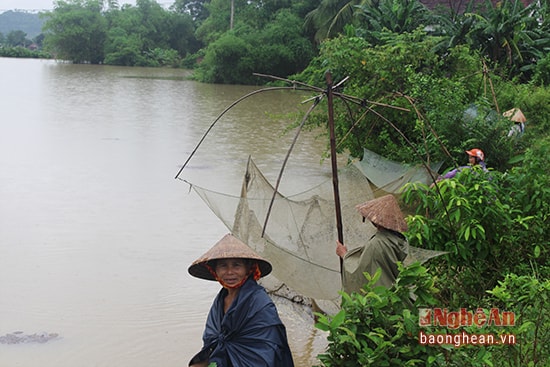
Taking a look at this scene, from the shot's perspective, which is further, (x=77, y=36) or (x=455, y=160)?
(x=77, y=36)

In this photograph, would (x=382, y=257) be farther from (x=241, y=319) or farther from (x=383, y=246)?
(x=241, y=319)

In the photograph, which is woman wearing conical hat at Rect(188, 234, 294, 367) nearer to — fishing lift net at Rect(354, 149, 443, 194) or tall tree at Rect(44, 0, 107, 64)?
fishing lift net at Rect(354, 149, 443, 194)

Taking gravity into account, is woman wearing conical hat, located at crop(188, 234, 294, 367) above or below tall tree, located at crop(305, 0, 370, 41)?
below

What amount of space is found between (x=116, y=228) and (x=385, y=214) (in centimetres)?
424

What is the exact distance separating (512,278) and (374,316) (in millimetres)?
827

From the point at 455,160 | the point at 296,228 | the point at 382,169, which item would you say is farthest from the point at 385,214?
the point at 455,160

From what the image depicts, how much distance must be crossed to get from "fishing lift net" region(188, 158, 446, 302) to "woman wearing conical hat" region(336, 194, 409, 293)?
104 centimetres

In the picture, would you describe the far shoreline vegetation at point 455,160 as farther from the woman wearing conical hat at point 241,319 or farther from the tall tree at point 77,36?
the tall tree at point 77,36

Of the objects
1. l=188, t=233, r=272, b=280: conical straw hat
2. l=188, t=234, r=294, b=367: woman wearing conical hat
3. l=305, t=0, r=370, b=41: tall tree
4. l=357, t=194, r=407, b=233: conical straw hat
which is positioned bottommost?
l=188, t=234, r=294, b=367: woman wearing conical hat

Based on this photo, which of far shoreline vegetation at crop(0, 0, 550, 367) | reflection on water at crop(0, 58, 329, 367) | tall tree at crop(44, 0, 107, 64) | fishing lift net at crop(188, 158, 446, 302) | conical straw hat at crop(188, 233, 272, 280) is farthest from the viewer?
tall tree at crop(44, 0, 107, 64)

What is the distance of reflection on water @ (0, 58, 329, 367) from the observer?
4.48m

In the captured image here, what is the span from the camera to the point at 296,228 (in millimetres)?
4496

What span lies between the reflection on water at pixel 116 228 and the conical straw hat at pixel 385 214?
1533 millimetres

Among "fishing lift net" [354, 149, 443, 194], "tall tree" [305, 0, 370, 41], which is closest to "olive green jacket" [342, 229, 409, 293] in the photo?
"fishing lift net" [354, 149, 443, 194]
